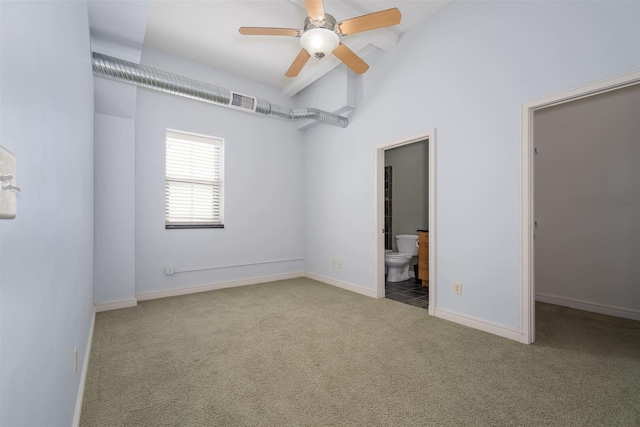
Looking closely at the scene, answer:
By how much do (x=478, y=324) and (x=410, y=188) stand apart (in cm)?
333

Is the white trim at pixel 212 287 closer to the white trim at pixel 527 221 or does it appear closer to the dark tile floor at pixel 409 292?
the dark tile floor at pixel 409 292

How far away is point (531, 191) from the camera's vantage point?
2.59 meters

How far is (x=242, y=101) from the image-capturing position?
377 cm

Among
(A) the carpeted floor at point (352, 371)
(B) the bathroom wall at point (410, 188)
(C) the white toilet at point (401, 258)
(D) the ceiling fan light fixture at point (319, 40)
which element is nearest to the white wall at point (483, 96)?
(A) the carpeted floor at point (352, 371)

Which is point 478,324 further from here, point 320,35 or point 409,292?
point 320,35

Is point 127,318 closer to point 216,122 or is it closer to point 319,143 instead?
A: point 216,122

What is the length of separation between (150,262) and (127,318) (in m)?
0.90

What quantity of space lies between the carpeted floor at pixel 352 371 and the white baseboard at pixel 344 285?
73 cm

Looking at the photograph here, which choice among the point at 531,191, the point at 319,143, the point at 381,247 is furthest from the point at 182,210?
the point at 531,191

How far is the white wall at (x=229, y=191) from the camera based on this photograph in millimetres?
3938

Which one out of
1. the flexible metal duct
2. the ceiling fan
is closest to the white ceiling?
the flexible metal duct

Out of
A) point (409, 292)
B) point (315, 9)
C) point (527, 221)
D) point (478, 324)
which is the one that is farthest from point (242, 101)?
point (478, 324)

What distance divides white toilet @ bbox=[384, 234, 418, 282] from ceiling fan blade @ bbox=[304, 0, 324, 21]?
11.8ft

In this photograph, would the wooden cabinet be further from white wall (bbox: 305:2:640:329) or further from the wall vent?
the wall vent
